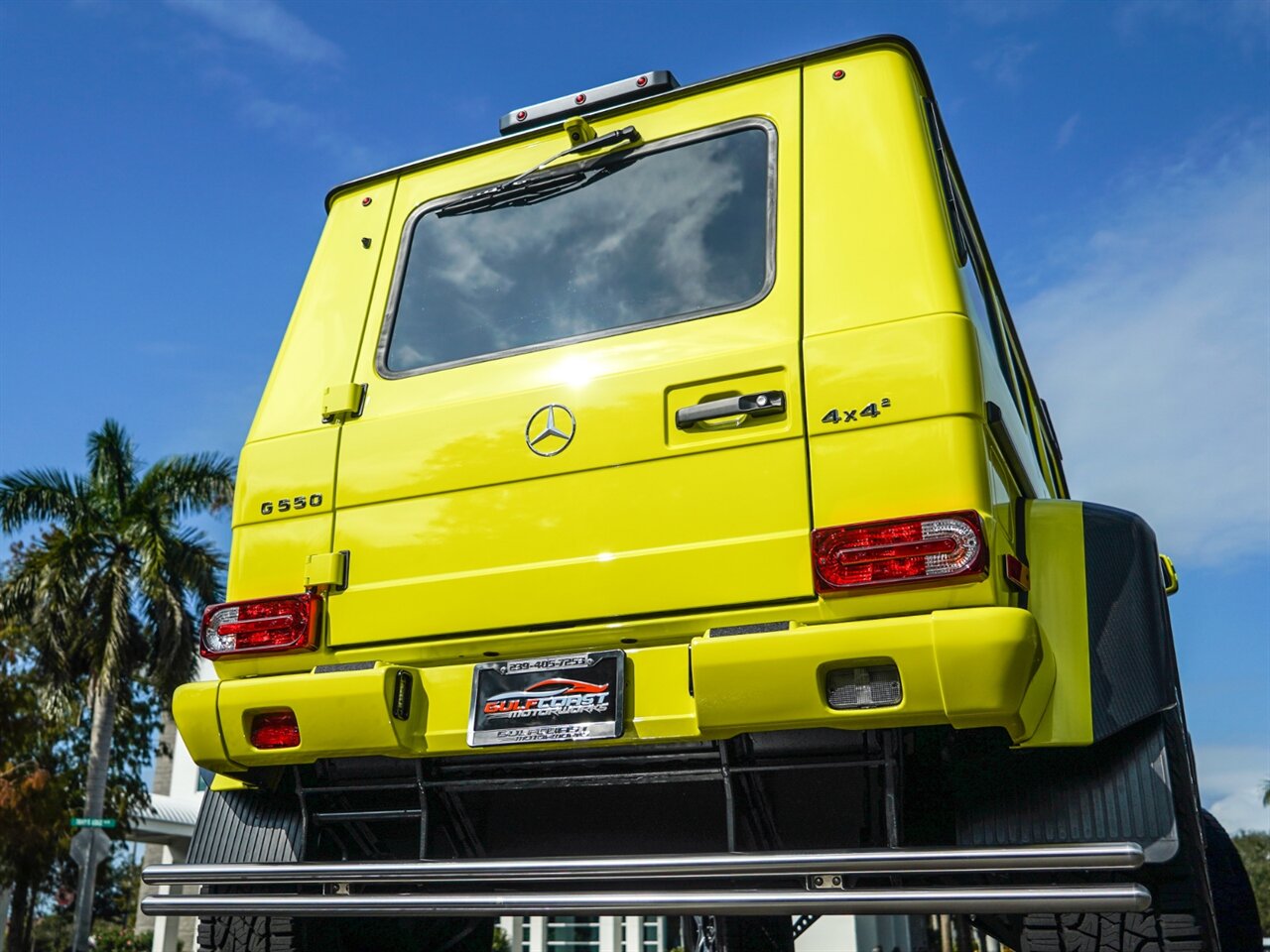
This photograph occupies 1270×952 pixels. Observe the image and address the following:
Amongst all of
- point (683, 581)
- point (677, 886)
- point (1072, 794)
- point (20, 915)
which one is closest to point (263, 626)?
point (683, 581)

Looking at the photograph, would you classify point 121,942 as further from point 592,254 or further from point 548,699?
point 592,254

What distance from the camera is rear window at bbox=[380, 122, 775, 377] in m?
3.43

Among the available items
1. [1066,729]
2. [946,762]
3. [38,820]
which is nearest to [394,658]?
[946,762]

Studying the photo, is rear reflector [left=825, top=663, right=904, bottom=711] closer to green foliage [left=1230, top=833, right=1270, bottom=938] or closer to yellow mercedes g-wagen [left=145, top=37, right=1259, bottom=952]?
yellow mercedes g-wagen [left=145, top=37, right=1259, bottom=952]

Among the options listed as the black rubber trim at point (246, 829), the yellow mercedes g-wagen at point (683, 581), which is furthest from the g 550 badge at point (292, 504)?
the black rubber trim at point (246, 829)

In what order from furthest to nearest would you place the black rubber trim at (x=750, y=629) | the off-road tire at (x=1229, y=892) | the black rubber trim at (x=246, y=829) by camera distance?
the off-road tire at (x=1229, y=892) < the black rubber trim at (x=246, y=829) < the black rubber trim at (x=750, y=629)

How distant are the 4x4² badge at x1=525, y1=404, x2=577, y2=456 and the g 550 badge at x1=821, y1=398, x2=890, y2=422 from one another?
75 centimetres

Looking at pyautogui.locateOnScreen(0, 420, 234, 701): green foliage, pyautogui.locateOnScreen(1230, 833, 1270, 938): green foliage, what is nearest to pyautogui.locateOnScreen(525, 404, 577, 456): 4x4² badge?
pyautogui.locateOnScreen(0, 420, 234, 701): green foliage

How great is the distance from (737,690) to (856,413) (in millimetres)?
777

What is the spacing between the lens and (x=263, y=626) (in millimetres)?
3549

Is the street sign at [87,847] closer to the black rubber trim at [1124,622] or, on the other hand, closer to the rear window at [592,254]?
the rear window at [592,254]

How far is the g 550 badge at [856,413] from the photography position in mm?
2947

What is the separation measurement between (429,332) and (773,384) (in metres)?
1.30

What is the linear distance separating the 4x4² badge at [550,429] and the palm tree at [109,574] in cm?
2164
